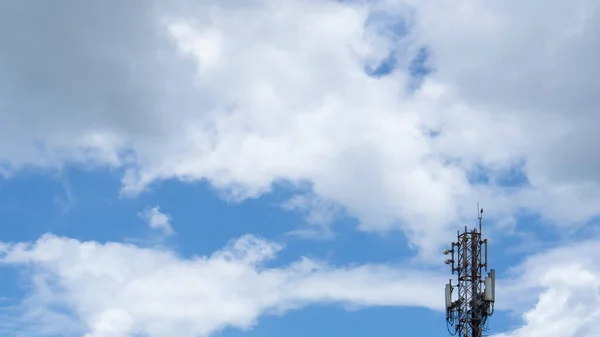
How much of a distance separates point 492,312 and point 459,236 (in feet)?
31.0

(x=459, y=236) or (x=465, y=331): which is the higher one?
(x=459, y=236)

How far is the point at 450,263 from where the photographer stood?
423 feet

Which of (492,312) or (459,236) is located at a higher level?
(459,236)

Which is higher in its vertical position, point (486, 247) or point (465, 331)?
point (486, 247)

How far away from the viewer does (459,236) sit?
424 feet

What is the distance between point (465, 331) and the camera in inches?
5034

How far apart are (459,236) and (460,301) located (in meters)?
7.43

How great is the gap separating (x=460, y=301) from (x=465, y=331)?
3434 millimetres

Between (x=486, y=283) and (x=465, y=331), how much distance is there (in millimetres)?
6202

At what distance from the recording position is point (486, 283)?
415ft

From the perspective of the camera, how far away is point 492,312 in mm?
126312

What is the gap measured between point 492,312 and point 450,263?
7366 millimetres
